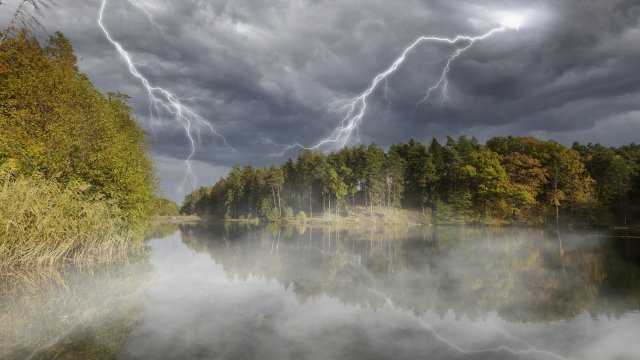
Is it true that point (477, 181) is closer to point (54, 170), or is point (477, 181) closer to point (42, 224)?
point (54, 170)

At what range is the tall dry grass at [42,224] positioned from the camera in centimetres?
1555

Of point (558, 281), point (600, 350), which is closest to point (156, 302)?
point (600, 350)

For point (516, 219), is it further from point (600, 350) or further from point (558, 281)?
point (600, 350)

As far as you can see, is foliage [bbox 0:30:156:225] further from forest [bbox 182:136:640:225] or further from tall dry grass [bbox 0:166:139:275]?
forest [bbox 182:136:640:225]

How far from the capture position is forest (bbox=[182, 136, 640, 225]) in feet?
238

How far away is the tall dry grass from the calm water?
1988mm

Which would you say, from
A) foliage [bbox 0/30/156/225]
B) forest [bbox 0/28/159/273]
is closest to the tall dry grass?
forest [bbox 0/28/159/273]

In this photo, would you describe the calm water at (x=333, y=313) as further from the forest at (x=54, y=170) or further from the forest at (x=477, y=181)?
the forest at (x=477, y=181)

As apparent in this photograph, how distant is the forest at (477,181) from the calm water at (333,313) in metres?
58.7

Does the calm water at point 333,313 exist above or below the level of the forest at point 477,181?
below

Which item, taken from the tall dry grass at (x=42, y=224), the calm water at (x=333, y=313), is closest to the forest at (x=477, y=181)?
the calm water at (x=333, y=313)

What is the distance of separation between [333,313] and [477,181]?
248 feet

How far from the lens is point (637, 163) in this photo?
249 ft

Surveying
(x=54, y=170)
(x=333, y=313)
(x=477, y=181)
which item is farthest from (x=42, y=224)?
(x=477, y=181)
